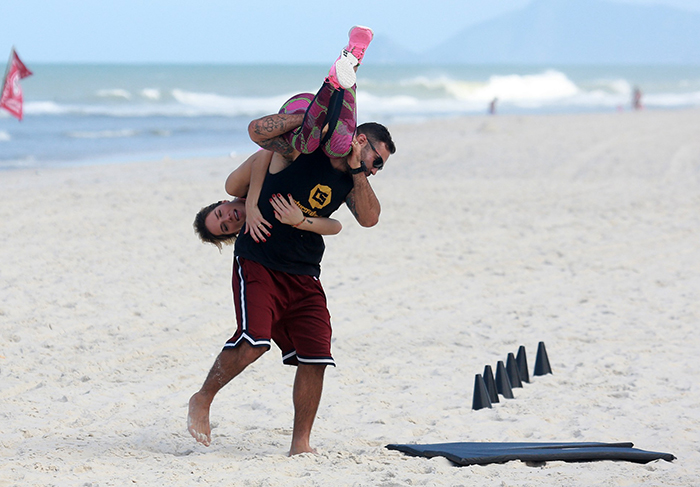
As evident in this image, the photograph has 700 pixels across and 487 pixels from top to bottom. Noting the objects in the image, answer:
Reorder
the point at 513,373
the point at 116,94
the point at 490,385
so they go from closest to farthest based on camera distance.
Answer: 1. the point at 490,385
2. the point at 513,373
3. the point at 116,94

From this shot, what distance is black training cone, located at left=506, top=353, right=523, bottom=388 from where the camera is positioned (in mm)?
5074

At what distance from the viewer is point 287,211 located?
3510 mm

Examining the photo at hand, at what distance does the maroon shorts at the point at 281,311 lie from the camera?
140 inches

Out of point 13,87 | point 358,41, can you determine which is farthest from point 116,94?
point 358,41

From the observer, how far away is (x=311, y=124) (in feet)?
10.7

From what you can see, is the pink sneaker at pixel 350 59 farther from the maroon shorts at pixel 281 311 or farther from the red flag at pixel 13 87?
the red flag at pixel 13 87

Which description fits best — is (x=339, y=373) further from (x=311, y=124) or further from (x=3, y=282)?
(x=3, y=282)

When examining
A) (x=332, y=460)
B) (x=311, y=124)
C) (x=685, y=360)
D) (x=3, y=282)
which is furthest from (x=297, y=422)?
(x=3, y=282)

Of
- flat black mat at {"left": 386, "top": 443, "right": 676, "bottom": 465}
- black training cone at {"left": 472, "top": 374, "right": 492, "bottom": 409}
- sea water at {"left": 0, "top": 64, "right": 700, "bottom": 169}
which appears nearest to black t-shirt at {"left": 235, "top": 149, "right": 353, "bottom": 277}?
flat black mat at {"left": 386, "top": 443, "right": 676, "bottom": 465}

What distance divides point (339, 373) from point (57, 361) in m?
1.95

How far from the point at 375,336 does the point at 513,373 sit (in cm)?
135

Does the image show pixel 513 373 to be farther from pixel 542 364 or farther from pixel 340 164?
pixel 340 164

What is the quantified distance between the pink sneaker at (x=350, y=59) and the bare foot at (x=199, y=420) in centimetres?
160

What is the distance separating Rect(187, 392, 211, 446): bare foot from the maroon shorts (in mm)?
293
